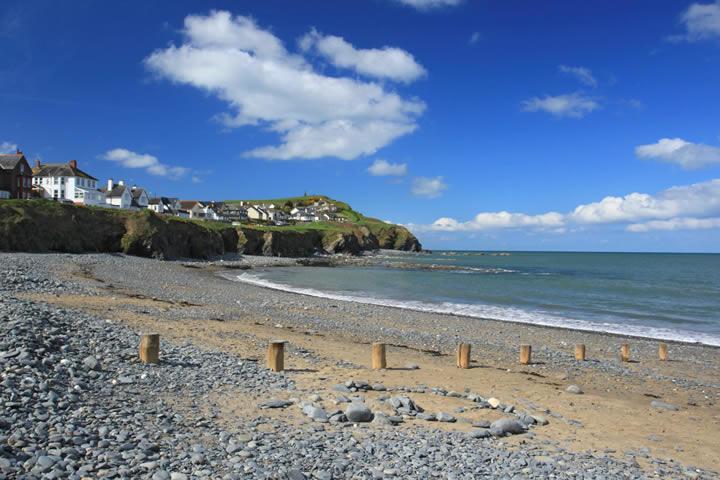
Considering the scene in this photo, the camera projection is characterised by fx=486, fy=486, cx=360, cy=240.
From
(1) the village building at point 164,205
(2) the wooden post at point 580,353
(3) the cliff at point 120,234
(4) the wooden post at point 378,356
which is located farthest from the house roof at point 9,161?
(2) the wooden post at point 580,353

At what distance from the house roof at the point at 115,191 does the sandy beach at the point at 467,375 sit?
→ 71.1m

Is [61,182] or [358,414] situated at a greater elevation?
[61,182]

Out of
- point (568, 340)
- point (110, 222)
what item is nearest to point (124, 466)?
point (568, 340)

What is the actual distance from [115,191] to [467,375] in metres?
96.7

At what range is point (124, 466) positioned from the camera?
6.67 meters

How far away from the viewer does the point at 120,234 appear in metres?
60.8

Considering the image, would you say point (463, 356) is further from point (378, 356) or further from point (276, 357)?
point (276, 357)

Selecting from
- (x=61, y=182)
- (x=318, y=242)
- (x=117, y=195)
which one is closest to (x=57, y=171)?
(x=61, y=182)

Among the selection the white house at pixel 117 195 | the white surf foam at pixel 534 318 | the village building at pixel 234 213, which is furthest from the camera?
the village building at pixel 234 213

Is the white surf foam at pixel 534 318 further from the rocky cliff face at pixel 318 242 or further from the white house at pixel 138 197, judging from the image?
the white house at pixel 138 197

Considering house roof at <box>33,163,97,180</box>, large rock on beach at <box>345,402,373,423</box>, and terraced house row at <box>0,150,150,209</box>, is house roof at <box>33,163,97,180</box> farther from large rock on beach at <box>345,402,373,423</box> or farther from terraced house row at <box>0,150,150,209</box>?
large rock on beach at <box>345,402,373,423</box>

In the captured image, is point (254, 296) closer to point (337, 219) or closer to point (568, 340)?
point (568, 340)

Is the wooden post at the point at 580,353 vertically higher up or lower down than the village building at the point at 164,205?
lower down

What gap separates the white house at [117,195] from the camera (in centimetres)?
9406
